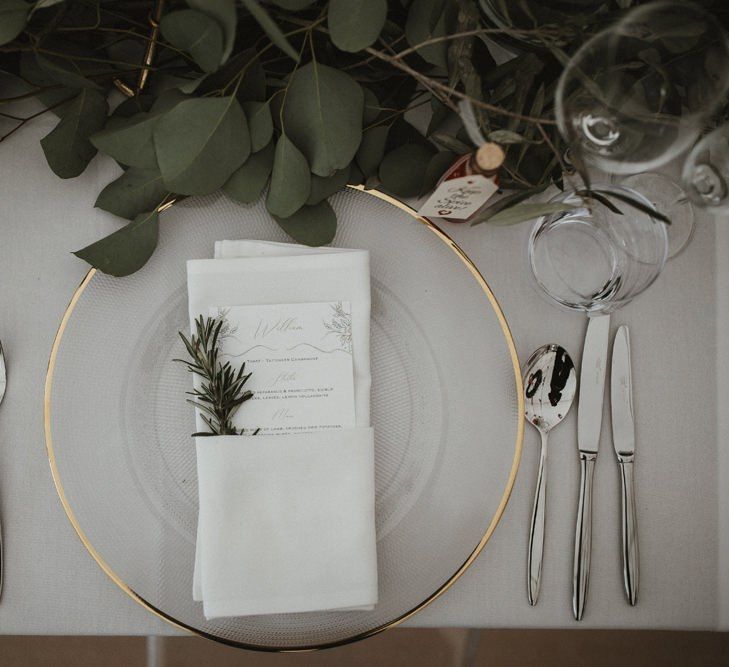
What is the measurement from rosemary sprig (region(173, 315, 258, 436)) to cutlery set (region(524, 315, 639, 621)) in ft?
0.96

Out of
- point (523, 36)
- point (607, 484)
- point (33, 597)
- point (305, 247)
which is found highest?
point (523, 36)

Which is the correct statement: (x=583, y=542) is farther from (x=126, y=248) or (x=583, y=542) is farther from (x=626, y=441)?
(x=126, y=248)

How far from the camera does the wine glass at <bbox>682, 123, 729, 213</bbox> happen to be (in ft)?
1.65

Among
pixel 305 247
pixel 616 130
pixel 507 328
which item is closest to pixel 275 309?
pixel 305 247

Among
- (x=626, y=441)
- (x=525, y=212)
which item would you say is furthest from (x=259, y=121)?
(x=626, y=441)

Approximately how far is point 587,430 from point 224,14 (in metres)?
0.51

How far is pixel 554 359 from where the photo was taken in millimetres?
621

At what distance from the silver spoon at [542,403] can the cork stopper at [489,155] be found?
0.24 metres

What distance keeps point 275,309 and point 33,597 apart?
1.23ft

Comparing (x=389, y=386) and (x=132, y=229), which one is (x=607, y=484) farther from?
(x=132, y=229)

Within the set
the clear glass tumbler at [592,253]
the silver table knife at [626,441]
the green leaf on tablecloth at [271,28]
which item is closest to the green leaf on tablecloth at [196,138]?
the green leaf on tablecloth at [271,28]

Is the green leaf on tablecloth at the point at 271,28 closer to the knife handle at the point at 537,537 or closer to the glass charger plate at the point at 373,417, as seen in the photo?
the glass charger plate at the point at 373,417

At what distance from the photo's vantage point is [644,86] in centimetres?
50

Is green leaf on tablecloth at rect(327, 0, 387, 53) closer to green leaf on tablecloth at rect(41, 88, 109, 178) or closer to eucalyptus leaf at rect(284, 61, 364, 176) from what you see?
eucalyptus leaf at rect(284, 61, 364, 176)
